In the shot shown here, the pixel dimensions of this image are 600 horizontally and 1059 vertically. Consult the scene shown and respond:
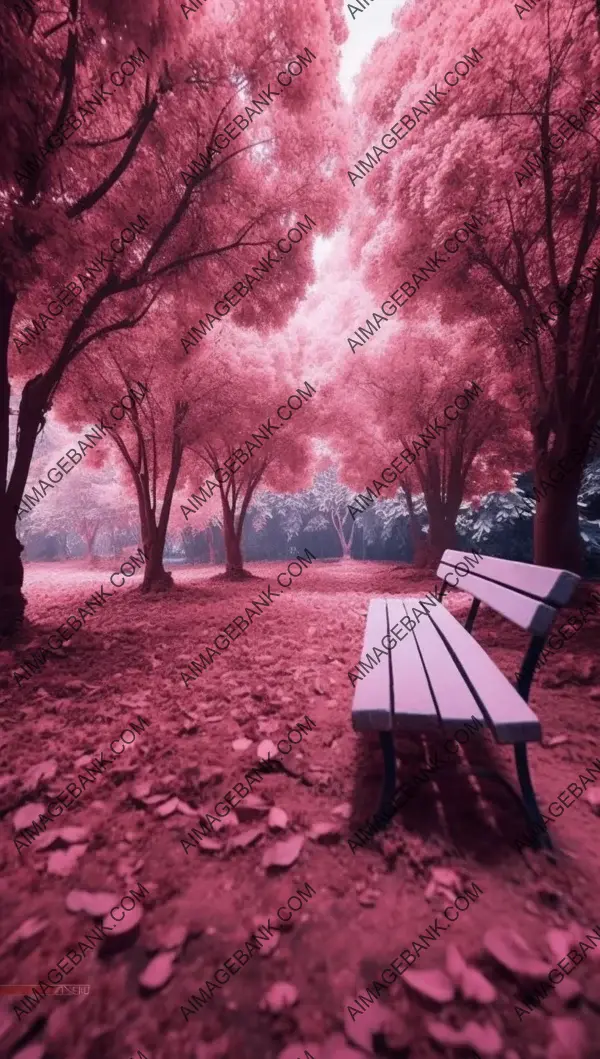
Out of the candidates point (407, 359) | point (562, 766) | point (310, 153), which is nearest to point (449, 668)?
point (562, 766)

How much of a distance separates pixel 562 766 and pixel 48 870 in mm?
2501

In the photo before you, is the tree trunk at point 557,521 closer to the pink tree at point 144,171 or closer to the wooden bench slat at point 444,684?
the wooden bench slat at point 444,684

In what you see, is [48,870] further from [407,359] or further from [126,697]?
[407,359]

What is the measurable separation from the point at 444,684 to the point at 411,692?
7.7 inches

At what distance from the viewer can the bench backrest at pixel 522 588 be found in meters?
1.77

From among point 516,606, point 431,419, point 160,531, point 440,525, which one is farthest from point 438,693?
point 440,525

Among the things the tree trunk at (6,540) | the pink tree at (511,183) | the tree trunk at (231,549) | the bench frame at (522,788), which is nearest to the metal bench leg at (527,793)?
the bench frame at (522,788)

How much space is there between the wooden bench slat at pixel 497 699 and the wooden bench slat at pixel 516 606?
0.26m

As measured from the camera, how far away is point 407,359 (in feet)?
30.1

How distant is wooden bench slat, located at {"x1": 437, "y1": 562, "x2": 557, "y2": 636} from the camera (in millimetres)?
1756

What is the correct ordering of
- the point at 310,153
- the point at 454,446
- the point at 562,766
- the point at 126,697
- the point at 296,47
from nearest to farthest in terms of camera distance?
the point at 562,766 < the point at 126,697 < the point at 296,47 < the point at 310,153 < the point at 454,446

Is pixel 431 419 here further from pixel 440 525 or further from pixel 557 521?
pixel 557 521

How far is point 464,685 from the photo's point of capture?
1.80 metres

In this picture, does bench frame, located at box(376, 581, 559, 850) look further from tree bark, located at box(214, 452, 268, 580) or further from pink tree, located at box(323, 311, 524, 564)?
tree bark, located at box(214, 452, 268, 580)
